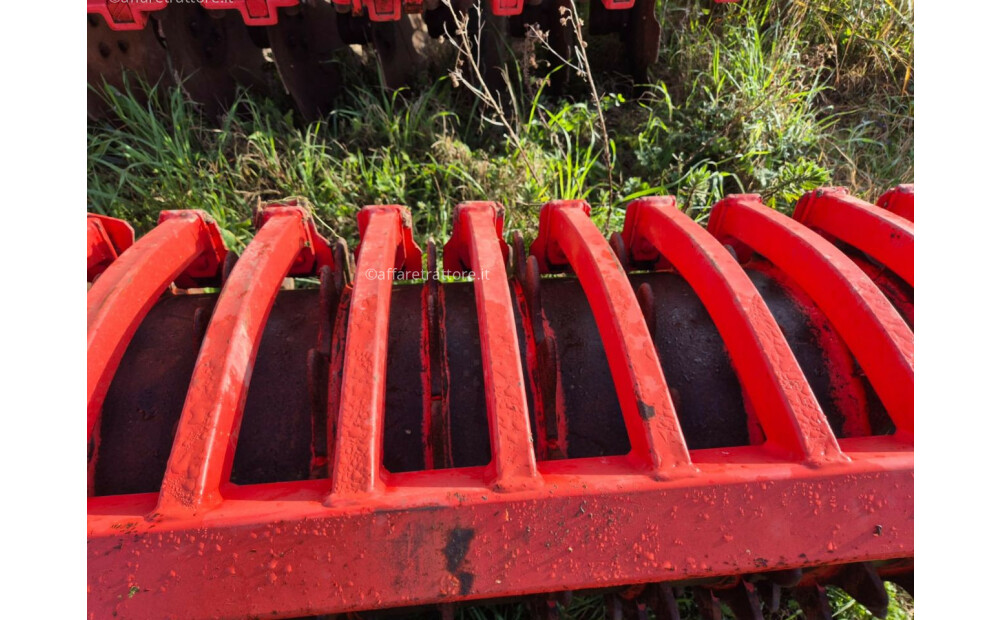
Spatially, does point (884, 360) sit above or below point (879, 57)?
below

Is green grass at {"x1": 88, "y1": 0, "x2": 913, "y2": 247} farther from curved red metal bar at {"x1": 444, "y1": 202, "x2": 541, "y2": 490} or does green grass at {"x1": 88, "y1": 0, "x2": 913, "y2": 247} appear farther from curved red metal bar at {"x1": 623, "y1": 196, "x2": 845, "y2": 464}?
curved red metal bar at {"x1": 444, "y1": 202, "x2": 541, "y2": 490}

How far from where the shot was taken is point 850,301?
51.1 inches

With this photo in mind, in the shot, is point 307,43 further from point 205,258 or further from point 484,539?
point 484,539

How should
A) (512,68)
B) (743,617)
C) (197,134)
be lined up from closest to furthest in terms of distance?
(743,617)
(197,134)
(512,68)

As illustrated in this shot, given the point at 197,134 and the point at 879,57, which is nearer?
the point at 197,134

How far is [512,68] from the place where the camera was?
3.32 m

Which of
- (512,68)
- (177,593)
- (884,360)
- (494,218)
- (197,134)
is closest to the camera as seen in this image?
(177,593)

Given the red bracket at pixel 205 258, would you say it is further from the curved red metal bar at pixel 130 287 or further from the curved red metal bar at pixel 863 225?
the curved red metal bar at pixel 863 225

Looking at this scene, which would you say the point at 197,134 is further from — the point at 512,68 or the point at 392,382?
the point at 392,382

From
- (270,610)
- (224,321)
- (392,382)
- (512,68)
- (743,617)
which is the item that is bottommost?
(743,617)

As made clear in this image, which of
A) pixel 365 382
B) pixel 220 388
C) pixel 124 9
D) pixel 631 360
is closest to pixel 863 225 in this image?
pixel 631 360

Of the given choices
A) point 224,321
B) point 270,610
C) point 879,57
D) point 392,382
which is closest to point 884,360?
point 392,382

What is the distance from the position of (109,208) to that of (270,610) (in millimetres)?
2740

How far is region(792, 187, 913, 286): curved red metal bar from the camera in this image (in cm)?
142
